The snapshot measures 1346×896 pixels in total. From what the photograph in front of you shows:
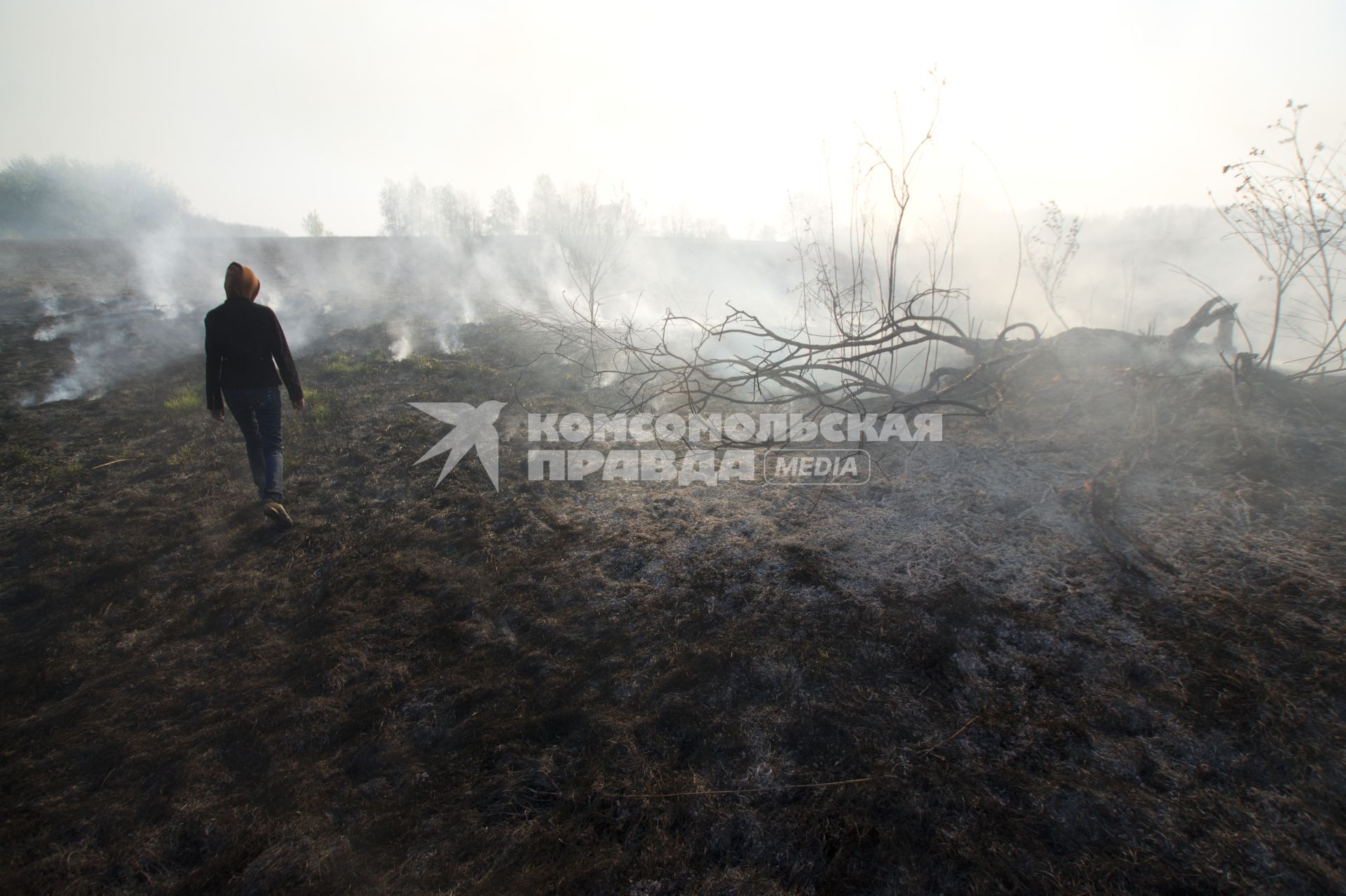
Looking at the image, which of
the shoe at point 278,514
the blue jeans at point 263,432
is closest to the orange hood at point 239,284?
the blue jeans at point 263,432

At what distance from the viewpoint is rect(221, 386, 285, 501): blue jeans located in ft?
12.1

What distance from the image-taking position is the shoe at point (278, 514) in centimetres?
354

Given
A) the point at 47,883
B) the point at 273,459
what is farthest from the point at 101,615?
the point at 47,883

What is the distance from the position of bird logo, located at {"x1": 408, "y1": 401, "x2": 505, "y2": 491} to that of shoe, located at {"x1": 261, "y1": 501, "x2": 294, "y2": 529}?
1.02 metres

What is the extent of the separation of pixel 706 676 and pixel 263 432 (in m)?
3.43

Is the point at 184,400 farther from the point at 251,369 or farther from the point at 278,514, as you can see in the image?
the point at 278,514

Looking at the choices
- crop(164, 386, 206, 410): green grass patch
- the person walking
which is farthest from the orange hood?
crop(164, 386, 206, 410): green grass patch

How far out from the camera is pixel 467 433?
205 inches

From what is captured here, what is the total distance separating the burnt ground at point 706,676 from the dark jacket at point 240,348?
0.89 m

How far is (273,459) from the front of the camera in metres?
3.75

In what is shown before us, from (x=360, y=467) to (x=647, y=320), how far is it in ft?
25.2

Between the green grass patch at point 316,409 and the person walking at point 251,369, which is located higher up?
the person walking at point 251,369
